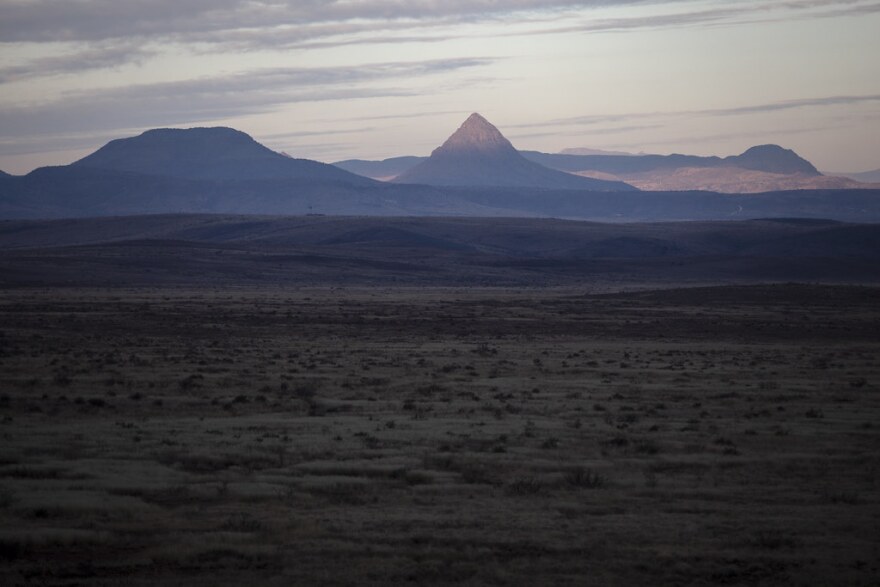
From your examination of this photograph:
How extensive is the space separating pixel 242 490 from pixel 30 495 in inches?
117

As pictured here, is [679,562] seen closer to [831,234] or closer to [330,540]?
[330,540]

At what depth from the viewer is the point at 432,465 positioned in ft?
60.2

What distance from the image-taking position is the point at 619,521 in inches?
575

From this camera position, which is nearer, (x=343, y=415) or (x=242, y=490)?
(x=242, y=490)

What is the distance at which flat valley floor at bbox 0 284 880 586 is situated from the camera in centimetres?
1262

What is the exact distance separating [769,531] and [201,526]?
7.41 metres

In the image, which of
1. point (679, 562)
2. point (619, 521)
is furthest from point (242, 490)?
point (679, 562)

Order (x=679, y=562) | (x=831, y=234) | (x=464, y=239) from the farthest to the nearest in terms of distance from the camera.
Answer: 1. (x=464, y=239)
2. (x=831, y=234)
3. (x=679, y=562)

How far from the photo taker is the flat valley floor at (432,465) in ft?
41.4

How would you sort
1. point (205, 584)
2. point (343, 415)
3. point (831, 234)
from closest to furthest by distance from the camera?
point (205, 584), point (343, 415), point (831, 234)

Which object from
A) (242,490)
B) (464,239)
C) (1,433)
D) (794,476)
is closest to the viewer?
(242,490)

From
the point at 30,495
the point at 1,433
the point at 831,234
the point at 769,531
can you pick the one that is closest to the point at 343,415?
the point at 1,433

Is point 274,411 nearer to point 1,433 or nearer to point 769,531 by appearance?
point 1,433

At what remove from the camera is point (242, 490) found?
1608cm
